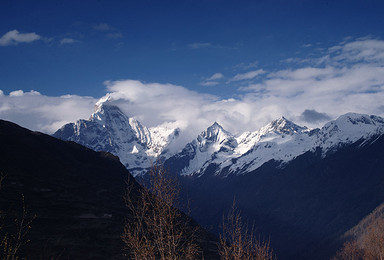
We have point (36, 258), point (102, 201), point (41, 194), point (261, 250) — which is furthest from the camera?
point (102, 201)

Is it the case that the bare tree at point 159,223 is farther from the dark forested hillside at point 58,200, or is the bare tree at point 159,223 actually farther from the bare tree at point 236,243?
the dark forested hillside at point 58,200

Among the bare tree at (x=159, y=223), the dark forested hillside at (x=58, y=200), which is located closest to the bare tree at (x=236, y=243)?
the bare tree at (x=159, y=223)

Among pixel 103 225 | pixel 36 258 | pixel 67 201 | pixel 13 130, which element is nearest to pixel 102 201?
pixel 67 201

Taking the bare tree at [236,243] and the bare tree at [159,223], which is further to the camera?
the bare tree at [236,243]

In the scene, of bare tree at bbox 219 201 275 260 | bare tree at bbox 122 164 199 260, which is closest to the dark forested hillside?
bare tree at bbox 122 164 199 260

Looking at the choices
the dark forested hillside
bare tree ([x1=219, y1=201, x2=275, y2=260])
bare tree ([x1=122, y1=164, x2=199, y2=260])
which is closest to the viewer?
bare tree ([x1=122, y1=164, x2=199, y2=260])

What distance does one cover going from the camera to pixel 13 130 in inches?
7594

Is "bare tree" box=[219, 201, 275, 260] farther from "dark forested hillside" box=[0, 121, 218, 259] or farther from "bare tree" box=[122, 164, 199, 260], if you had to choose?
"dark forested hillside" box=[0, 121, 218, 259]

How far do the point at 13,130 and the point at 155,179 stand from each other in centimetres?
20058

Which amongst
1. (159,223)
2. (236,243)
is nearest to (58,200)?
(236,243)

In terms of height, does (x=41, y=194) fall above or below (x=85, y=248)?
above

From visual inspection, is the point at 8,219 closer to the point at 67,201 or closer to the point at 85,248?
the point at 85,248

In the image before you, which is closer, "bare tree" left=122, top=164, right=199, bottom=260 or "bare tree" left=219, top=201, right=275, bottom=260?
"bare tree" left=122, top=164, right=199, bottom=260

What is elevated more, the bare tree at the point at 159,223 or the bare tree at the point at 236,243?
the bare tree at the point at 159,223
